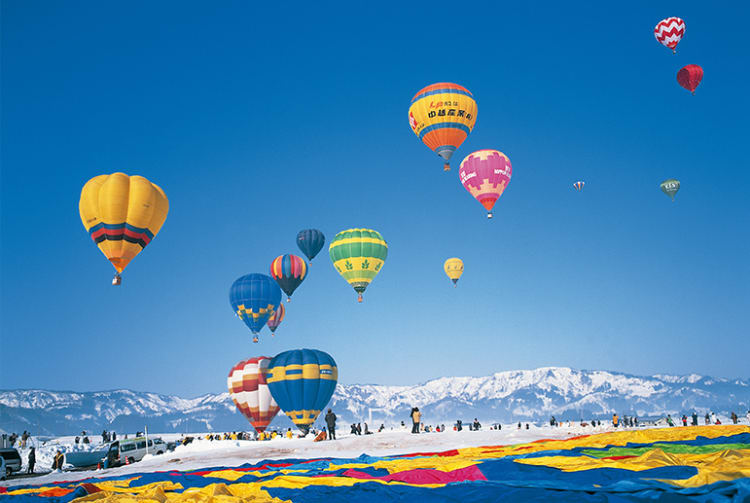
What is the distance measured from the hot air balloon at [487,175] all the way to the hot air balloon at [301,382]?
15106mm

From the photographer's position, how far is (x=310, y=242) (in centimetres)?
5684

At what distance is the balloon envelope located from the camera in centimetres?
3127

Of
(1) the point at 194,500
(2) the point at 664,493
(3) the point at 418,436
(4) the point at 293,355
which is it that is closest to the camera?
(2) the point at 664,493

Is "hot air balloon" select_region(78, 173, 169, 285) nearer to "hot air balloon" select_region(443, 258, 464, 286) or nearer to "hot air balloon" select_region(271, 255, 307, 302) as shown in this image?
"hot air balloon" select_region(271, 255, 307, 302)

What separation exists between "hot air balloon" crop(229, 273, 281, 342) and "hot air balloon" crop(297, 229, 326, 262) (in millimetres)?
6498

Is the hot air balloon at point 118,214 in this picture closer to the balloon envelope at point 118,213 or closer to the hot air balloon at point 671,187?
the balloon envelope at point 118,213

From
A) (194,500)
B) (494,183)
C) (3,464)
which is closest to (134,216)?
(3,464)

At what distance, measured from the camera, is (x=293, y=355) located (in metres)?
44.0

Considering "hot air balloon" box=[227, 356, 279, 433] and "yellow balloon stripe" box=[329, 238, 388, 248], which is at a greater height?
"yellow balloon stripe" box=[329, 238, 388, 248]

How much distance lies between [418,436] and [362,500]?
59.4ft

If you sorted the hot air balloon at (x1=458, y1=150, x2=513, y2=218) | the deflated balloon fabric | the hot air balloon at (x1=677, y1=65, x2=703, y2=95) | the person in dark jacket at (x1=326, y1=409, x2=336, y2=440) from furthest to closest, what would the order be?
1. the hot air balloon at (x1=677, y1=65, x2=703, y2=95)
2. the hot air balloon at (x1=458, y1=150, x2=513, y2=218)
3. the person in dark jacket at (x1=326, y1=409, x2=336, y2=440)
4. the deflated balloon fabric

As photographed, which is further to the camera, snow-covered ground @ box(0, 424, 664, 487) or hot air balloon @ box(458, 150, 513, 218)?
hot air balloon @ box(458, 150, 513, 218)

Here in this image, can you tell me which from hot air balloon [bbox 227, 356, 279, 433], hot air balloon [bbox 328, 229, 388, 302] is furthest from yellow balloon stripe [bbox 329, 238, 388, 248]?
hot air balloon [bbox 227, 356, 279, 433]

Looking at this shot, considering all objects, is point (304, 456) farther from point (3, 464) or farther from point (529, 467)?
point (529, 467)
